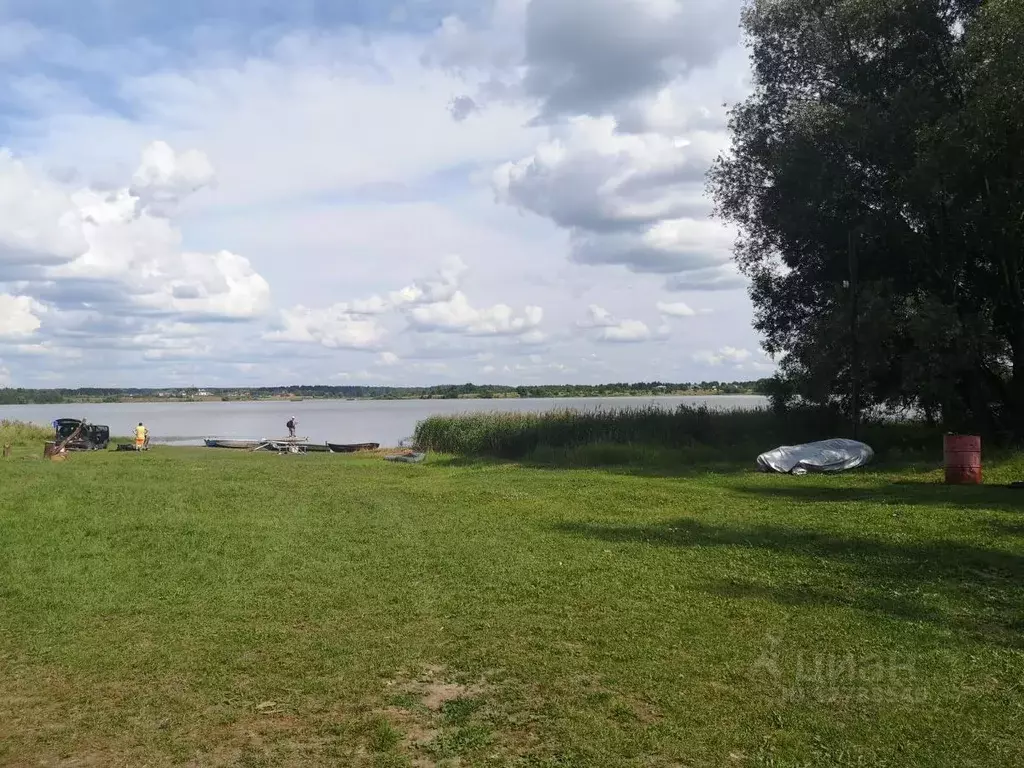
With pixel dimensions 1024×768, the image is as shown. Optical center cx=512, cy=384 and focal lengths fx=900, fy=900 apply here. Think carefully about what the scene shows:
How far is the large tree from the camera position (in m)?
21.5

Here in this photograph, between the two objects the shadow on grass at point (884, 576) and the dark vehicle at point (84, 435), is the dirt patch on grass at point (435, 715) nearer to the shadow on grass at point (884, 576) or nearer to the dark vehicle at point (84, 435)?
the shadow on grass at point (884, 576)

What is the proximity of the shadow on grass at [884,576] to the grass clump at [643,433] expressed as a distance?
13724 millimetres

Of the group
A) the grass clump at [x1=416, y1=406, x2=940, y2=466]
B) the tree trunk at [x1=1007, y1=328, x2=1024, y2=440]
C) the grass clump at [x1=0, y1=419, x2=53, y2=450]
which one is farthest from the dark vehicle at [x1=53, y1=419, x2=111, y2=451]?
the tree trunk at [x1=1007, y1=328, x2=1024, y2=440]

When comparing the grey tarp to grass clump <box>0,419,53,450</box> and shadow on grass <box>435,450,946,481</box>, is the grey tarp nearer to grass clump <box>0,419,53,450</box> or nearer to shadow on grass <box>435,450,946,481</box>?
shadow on grass <box>435,450,946,481</box>

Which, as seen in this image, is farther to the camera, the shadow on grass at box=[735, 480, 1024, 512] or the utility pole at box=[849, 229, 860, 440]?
the utility pole at box=[849, 229, 860, 440]

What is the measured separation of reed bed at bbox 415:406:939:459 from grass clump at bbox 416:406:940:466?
0.9 inches

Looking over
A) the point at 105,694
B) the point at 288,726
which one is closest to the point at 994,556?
the point at 288,726

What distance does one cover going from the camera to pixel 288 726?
508 cm

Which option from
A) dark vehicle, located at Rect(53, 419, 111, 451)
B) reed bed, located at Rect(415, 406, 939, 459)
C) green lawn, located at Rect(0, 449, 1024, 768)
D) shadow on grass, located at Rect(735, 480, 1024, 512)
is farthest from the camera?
dark vehicle, located at Rect(53, 419, 111, 451)

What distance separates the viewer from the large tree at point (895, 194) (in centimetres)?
2152

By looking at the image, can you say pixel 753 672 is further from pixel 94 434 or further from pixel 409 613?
pixel 94 434

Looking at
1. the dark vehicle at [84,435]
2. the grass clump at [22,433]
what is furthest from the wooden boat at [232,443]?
the grass clump at [22,433]

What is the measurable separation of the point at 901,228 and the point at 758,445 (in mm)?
7291

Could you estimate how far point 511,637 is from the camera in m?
6.84
